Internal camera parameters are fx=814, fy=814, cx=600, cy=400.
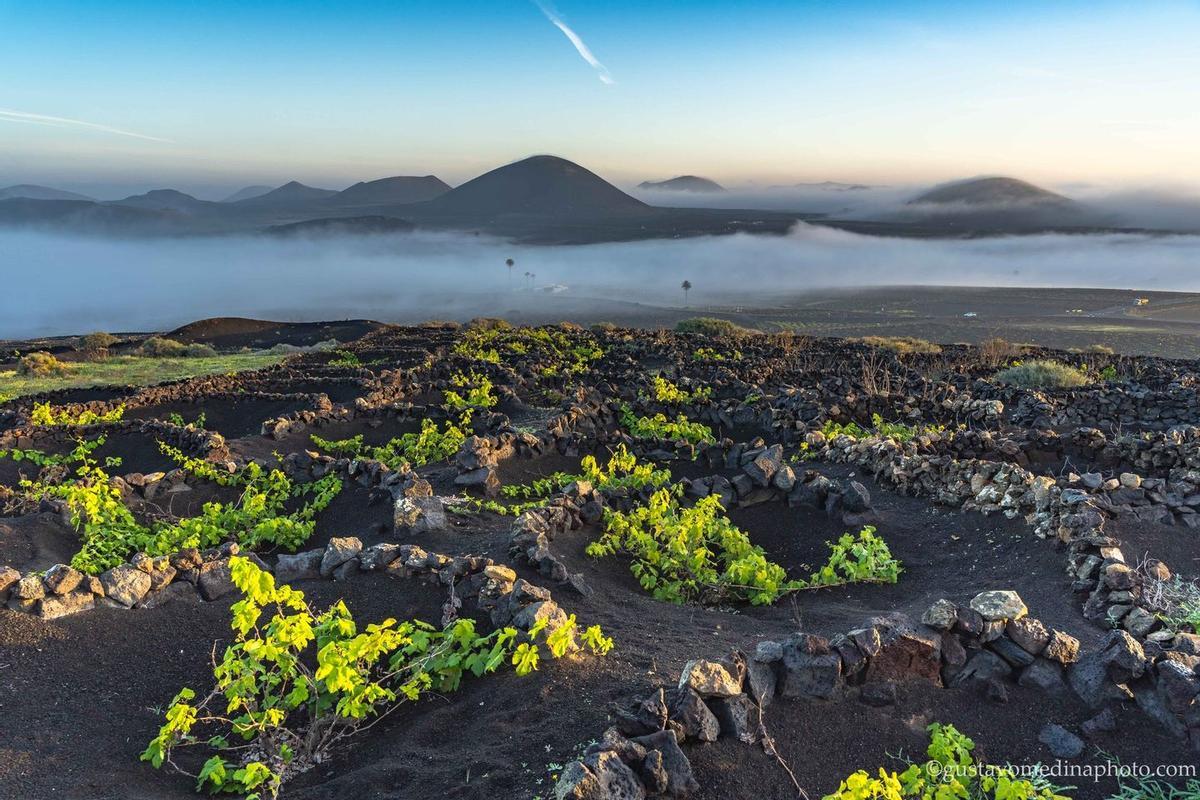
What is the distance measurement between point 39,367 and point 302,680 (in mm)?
25885

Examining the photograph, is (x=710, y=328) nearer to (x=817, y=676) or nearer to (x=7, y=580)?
(x=7, y=580)

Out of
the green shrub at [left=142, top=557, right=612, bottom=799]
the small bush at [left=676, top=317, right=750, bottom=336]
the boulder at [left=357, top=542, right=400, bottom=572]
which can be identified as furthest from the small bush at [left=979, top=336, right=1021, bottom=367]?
the green shrub at [left=142, top=557, right=612, bottom=799]

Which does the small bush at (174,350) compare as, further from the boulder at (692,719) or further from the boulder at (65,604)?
the boulder at (692,719)

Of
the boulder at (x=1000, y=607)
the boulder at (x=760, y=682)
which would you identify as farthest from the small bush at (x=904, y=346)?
the boulder at (x=760, y=682)

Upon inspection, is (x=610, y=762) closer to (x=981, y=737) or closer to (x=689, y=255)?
(x=981, y=737)

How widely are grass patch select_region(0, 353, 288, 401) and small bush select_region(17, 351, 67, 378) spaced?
0.50ft

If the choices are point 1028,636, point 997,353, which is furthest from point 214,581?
point 997,353

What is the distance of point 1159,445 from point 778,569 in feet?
20.0

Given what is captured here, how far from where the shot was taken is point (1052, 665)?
4.70 meters

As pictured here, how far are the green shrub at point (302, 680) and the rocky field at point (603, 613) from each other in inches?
1.1

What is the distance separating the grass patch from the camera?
72.3 ft

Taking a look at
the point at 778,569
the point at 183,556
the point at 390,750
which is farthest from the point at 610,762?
the point at 183,556

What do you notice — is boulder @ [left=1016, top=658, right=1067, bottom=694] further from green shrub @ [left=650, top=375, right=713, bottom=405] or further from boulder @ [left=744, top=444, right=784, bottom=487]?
green shrub @ [left=650, top=375, right=713, bottom=405]

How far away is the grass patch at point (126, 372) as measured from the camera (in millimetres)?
22031
